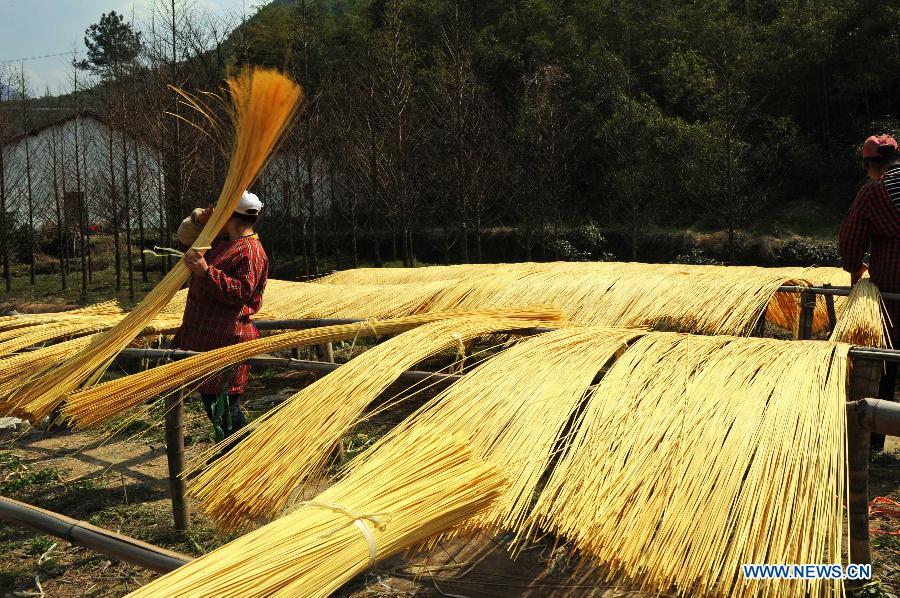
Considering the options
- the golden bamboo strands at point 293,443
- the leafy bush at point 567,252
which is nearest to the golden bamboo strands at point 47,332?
the golden bamboo strands at point 293,443

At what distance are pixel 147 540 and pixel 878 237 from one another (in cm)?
377

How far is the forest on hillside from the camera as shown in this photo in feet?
43.5

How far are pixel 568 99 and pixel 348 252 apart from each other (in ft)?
22.3

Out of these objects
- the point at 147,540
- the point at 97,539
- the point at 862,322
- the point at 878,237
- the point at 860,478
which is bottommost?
the point at 147,540

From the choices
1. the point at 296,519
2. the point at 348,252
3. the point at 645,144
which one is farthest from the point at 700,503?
the point at 348,252

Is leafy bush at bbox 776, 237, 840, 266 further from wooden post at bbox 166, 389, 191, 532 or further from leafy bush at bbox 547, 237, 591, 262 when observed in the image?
wooden post at bbox 166, 389, 191, 532

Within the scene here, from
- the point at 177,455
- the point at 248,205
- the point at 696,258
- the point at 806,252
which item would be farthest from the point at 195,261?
the point at 806,252

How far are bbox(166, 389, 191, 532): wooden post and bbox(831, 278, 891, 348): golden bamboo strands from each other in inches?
107

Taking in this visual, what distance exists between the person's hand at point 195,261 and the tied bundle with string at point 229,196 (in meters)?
0.03

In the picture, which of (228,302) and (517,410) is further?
(228,302)

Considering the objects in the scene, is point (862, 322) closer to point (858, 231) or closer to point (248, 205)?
point (858, 231)

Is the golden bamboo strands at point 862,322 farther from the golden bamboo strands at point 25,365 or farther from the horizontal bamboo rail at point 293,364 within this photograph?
the golden bamboo strands at point 25,365

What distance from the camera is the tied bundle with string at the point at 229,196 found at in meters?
2.96

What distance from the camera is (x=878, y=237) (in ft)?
12.5
